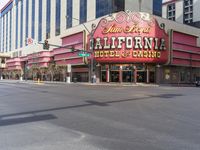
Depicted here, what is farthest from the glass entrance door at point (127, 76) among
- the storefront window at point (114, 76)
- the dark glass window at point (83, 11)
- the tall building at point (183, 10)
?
the tall building at point (183, 10)

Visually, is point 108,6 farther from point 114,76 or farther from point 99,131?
point 99,131

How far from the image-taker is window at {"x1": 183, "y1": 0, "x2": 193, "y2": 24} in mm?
98312

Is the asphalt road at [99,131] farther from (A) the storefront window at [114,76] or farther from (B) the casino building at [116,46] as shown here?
(A) the storefront window at [114,76]

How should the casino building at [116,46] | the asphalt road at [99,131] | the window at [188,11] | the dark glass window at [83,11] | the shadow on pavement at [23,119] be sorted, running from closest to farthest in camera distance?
the asphalt road at [99,131], the shadow on pavement at [23,119], the casino building at [116,46], the dark glass window at [83,11], the window at [188,11]

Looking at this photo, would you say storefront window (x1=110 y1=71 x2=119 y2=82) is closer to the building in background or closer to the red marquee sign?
the red marquee sign

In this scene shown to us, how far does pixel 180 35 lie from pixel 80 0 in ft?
83.6

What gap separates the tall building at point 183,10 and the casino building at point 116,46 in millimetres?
36176

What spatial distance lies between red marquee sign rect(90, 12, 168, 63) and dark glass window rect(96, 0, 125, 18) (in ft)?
26.9

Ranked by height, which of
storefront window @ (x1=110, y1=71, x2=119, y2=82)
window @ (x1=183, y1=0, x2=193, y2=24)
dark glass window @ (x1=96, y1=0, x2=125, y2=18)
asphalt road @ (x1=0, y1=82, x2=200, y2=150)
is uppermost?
window @ (x1=183, y1=0, x2=193, y2=24)

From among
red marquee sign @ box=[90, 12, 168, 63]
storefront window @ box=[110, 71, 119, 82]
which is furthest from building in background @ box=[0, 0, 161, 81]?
red marquee sign @ box=[90, 12, 168, 63]

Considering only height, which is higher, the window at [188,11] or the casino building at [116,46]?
the window at [188,11]

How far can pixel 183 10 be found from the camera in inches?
4008

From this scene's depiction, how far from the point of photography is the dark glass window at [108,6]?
185ft

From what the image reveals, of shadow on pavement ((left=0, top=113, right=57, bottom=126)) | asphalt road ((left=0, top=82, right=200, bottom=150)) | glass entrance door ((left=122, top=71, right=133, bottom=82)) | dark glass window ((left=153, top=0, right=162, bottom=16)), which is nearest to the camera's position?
asphalt road ((left=0, top=82, right=200, bottom=150))
